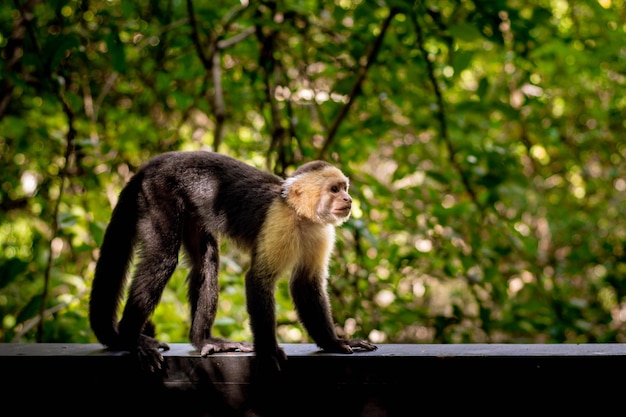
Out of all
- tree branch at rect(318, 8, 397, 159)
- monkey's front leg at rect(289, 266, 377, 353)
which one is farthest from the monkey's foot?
tree branch at rect(318, 8, 397, 159)

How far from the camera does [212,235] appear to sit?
2574 millimetres

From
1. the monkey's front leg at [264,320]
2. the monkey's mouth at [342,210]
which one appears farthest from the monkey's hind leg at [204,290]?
the monkey's mouth at [342,210]

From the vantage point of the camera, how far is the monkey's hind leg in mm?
2338

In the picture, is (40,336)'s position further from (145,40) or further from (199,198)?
(145,40)

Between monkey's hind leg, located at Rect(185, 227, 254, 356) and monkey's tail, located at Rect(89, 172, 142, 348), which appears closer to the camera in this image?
monkey's hind leg, located at Rect(185, 227, 254, 356)

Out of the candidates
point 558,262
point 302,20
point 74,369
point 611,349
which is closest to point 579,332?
point 558,262

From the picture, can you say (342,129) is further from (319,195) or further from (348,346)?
(348,346)

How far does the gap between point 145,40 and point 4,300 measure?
2363 millimetres

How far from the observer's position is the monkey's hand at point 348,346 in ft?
7.12

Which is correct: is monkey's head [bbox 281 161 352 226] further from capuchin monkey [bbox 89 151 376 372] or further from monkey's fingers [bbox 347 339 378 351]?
monkey's fingers [bbox 347 339 378 351]

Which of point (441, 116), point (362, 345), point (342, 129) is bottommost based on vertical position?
point (362, 345)

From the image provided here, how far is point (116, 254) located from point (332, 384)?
1105 millimetres

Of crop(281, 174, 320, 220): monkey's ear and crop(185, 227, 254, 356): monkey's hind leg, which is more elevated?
crop(281, 174, 320, 220): monkey's ear

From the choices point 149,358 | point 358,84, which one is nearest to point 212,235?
point 149,358
